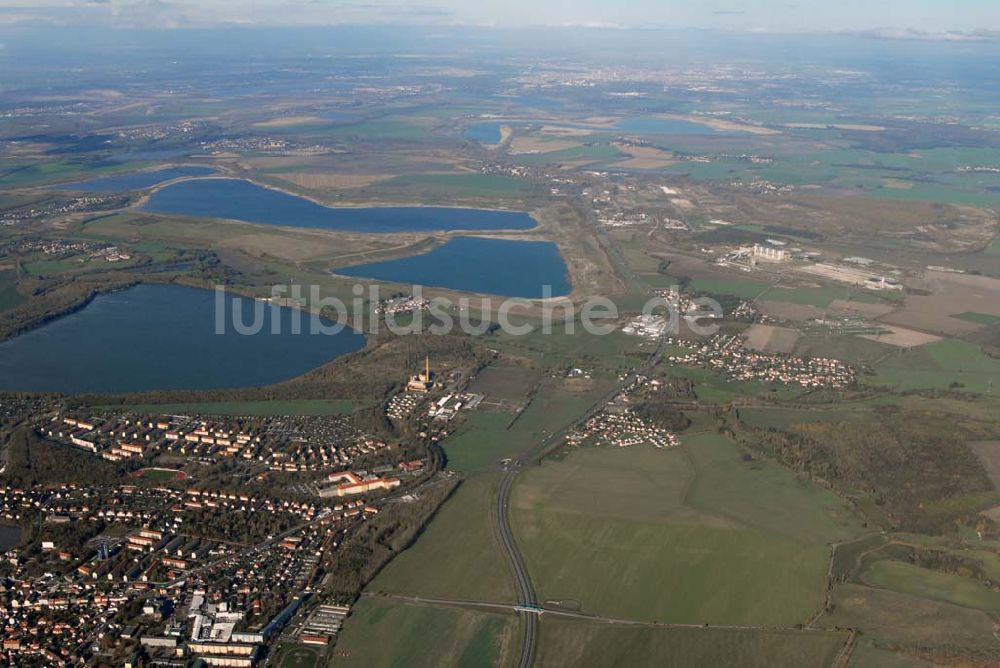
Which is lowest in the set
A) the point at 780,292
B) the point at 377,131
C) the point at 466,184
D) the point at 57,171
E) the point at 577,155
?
the point at 780,292

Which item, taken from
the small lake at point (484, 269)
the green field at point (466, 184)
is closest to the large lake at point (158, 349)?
the small lake at point (484, 269)

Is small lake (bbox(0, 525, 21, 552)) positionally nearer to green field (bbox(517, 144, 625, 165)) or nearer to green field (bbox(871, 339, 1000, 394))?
green field (bbox(871, 339, 1000, 394))

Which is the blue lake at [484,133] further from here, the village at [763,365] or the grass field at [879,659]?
the grass field at [879,659]

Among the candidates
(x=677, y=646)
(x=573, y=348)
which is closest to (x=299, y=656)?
(x=677, y=646)

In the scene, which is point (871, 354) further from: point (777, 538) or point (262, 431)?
point (262, 431)

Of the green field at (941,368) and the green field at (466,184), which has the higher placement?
the green field at (466,184)

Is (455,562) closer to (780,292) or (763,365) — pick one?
(763,365)
